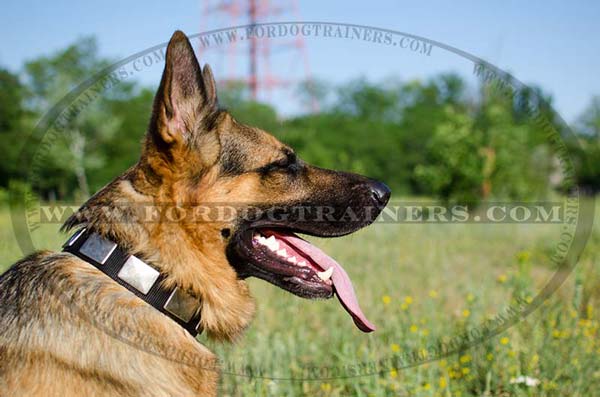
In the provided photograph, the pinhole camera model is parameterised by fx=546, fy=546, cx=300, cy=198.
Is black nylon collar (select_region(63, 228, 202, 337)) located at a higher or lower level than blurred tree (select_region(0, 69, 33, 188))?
lower

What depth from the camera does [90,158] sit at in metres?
19.0

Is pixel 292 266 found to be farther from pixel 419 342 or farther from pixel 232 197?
pixel 419 342

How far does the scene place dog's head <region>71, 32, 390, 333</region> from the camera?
2746 millimetres

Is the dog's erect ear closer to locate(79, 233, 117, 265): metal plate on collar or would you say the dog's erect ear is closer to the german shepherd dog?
the german shepherd dog

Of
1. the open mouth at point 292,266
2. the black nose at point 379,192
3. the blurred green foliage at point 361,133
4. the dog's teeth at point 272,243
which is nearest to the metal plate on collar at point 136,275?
the open mouth at point 292,266

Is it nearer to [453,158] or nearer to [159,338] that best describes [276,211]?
[159,338]

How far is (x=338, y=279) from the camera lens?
10.8 ft

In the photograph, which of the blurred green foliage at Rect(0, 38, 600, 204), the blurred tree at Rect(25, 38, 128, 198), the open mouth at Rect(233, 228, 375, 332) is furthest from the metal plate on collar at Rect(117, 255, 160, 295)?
the blurred tree at Rect(25, 38, 128, 198)

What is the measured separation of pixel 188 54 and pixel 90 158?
57.9ft

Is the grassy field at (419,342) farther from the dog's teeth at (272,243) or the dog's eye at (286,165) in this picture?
the dog's eye at (286,165)

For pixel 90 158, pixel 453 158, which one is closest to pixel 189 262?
pixel 453 158

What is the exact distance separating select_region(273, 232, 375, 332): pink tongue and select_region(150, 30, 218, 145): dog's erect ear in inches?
33.5

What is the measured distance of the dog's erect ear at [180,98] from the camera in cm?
257

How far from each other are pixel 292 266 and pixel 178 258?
710 millimetres
